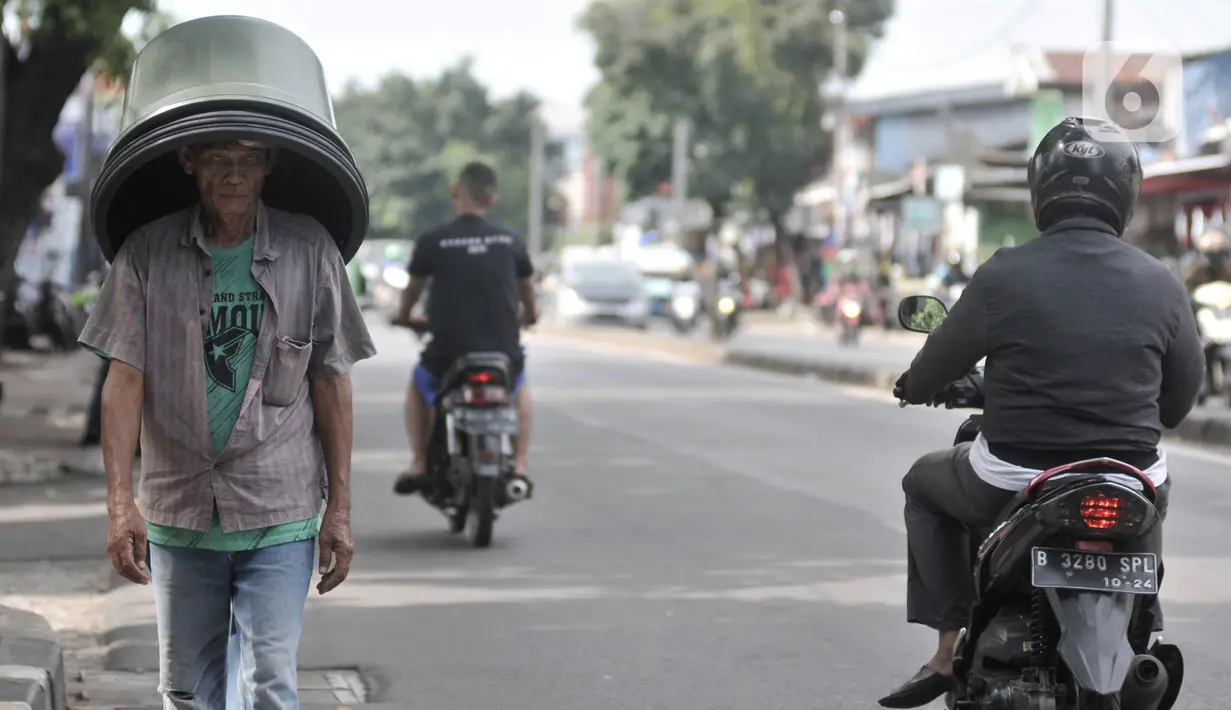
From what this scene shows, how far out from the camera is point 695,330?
46.8 meters

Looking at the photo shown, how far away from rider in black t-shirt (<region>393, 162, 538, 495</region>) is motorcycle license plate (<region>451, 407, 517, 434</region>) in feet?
1.17

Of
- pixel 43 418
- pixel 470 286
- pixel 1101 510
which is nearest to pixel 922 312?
pixel 1101 510

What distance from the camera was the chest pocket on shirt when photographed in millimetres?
4465

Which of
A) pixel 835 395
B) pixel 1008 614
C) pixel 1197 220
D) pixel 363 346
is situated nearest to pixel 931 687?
pixel 1008 614

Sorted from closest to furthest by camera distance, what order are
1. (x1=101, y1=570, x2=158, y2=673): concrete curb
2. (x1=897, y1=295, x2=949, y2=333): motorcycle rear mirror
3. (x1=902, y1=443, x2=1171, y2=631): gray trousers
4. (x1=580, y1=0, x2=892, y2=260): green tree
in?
(x1=902, y1=443, x2=1171, y2=631): gray trousers < (x1=897, y1=295, x2=949, y2=333): motorcycle rear mirror < (x1=101, y1=570, x2=158, y2=673): concrete curb < (x1=580, y1=0, x2=892, y2=260): green tree

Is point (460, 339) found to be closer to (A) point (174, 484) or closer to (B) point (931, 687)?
(B) point (931, 687)

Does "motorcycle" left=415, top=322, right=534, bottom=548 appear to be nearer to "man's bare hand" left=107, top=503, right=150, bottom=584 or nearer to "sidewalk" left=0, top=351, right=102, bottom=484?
"sidewalk" left=0, top=351, right=102, bottom=484

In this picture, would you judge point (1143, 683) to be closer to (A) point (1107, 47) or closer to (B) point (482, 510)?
(B) point (482, 510)

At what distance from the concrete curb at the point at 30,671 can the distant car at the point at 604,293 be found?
1541 inches

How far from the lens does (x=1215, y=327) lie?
20109 millimetres

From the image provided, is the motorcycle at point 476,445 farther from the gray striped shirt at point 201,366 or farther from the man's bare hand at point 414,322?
the gray striped shirt at point 201,366

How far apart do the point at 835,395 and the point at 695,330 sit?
22627 millimetres

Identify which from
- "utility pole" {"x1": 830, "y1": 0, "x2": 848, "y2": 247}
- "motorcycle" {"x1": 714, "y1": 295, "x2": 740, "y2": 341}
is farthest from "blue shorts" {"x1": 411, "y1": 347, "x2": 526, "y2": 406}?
"utility pole" {"x1": 830, "y1": 0, "x2": 848, "y2": 247}

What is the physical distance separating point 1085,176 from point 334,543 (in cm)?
198
